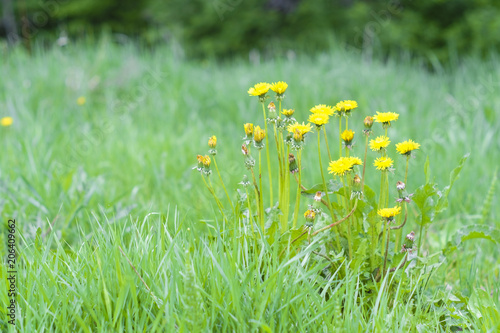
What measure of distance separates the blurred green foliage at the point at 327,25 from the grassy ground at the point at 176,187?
5.18 feet

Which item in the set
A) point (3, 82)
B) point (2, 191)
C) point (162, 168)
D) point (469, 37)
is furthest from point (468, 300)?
point (469, 37)

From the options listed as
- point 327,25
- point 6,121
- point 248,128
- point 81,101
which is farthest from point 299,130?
point 327,25

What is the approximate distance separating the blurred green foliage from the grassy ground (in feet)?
5.18

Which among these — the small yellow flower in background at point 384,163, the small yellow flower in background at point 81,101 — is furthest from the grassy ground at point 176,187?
the small yellow flower in background at point 384,163

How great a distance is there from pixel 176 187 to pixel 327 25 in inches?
231

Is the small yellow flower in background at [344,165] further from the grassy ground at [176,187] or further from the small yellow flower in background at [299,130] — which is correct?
the grassy ground at [176,187]

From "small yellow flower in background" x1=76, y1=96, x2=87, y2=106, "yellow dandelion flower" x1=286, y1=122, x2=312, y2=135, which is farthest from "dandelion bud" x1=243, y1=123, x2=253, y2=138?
"small yellow flower in background" x1=76, y1=96, x2=87, y2=106

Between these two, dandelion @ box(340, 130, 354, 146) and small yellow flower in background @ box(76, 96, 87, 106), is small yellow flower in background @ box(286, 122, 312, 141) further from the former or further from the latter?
small yellow flower in background @ box(76, 96, 87, 106)

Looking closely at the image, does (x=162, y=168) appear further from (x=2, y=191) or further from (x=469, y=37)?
(x=469, y=37)

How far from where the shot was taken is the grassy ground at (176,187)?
1263 millimetres

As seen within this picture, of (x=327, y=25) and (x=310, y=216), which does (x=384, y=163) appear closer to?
(x=310, y=216)

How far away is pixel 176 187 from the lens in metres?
2.63

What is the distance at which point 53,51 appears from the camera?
5.25m

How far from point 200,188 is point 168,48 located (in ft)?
10.4
